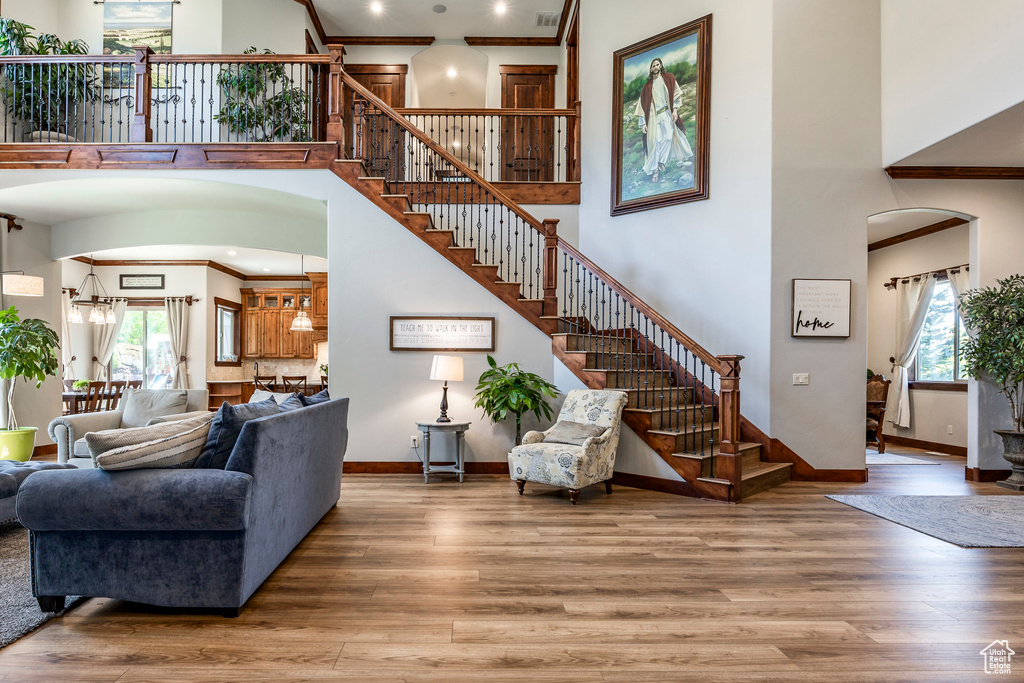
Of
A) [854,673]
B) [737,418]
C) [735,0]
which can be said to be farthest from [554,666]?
[735,0]

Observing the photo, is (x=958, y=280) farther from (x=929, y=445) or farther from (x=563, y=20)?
(x=563, y=20)

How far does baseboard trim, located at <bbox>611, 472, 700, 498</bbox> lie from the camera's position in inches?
195

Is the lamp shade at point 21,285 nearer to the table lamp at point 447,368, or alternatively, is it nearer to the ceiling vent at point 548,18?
the table lamp at point 447,368

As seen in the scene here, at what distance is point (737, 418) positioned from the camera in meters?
4.82

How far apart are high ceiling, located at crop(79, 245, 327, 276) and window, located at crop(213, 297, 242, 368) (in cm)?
80

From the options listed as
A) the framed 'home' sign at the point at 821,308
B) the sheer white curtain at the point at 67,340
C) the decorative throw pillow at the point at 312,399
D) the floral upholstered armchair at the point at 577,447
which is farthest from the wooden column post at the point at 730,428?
the sheer white curtain at the point at 67,340

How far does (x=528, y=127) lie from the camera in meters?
8.21

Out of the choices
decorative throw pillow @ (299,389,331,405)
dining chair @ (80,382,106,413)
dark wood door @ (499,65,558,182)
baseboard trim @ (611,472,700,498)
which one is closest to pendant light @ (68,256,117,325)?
dining chair @ (80,382,106,413)

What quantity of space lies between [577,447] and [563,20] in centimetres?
671

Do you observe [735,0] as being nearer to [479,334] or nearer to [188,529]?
[479,334]

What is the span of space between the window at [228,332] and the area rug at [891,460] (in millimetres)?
10748

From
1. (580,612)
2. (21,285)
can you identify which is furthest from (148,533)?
(21,285)

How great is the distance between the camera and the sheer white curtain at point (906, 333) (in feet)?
25.6

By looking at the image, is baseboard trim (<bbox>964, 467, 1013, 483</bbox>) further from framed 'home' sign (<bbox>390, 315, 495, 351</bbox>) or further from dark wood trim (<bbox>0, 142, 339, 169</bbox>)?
dark wood trim (<bbox>0, 142, 339, 169</bbox>)
